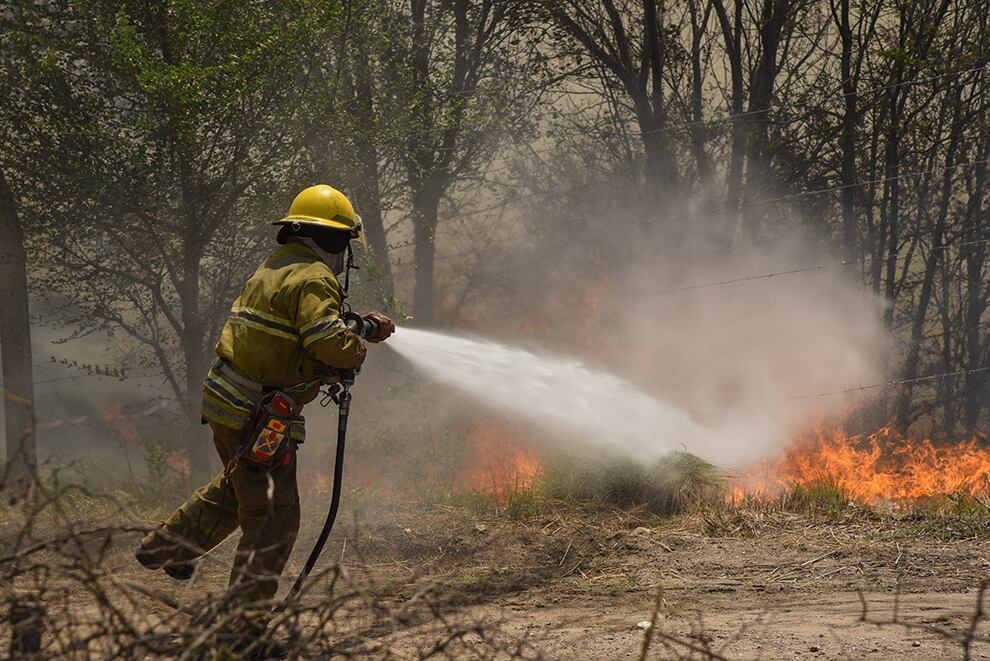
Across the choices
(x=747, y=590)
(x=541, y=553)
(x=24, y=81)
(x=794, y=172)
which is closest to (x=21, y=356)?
(x=24, y=81)

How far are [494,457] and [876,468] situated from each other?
4275 mm

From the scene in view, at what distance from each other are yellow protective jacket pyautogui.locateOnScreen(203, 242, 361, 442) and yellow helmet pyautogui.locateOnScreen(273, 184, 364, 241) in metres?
0.25

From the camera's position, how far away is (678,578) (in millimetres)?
6234

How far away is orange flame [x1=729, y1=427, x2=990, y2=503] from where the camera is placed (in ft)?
26.8

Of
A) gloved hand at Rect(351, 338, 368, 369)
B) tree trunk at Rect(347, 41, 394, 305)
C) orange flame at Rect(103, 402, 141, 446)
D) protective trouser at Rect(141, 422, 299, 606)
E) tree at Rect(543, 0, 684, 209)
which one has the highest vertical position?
tree at Rect(543, 0, 684, 209)

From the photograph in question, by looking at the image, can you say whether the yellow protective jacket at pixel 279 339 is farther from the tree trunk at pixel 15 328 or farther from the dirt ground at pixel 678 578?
the tree trunk at pixel 15 328

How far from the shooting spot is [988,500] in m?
7.29

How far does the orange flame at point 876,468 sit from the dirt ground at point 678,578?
1.00m

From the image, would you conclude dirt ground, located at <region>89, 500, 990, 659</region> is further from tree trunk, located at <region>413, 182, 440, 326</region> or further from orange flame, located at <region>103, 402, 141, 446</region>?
tree trunk, located at <region>413, 182, 440, 326</region>

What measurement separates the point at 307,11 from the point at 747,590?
20.5ft

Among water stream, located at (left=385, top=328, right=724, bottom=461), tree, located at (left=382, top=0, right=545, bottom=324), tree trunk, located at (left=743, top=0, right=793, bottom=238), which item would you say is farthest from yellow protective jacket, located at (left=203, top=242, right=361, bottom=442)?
tree trunk, located at (left=743, top=0, right=793, bottom=238)

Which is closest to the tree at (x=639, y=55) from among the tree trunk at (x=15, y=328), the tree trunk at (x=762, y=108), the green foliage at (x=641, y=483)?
the tree trunk at (x=762, y=108)

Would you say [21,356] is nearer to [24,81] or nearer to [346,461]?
[24,81]

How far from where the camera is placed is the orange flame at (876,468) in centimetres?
818
